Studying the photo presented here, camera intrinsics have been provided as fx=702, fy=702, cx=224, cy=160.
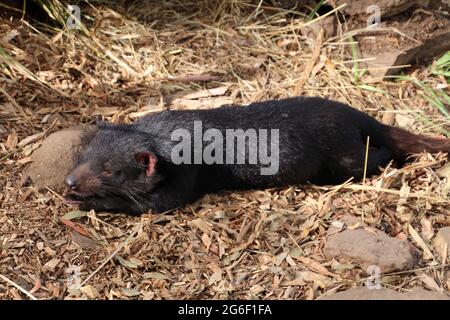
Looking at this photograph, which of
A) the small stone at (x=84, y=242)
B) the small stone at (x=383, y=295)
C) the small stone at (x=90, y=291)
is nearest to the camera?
the small stone at (x=383, y=295)

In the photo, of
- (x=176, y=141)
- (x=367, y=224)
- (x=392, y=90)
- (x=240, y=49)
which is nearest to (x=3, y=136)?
(x=176, y=141)

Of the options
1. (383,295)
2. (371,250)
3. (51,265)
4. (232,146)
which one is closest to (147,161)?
(232,146)

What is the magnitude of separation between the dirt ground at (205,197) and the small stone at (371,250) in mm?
59

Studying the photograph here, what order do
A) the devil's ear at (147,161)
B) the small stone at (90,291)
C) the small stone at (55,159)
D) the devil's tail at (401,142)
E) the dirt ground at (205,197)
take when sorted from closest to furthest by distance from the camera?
the small stone at (90,291) → the dirt ground at (205,197) → the devil's ear at (147,161) → the small stone at (55,159) → the devil's tail at (401,142)

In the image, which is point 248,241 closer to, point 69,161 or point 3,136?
point 69,161

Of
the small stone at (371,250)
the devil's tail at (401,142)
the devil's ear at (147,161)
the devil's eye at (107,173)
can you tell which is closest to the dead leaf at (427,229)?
the small stone at (371,250)

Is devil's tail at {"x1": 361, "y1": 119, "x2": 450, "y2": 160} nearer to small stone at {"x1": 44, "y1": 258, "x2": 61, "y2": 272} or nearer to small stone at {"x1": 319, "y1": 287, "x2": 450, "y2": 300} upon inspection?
small stone at {"x1": 319, "y1": 287, "x2": 450, "y2": 300}

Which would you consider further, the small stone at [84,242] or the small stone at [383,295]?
the small stone at [84,242]

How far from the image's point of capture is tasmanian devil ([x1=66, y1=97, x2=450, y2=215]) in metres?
5.37

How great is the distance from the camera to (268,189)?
5.78 meters

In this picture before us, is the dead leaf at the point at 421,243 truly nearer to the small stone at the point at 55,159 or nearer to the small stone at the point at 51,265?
the small stone at the point at 51,265

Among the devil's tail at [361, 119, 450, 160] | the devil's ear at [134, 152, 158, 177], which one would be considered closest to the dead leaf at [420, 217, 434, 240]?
the devil's tail at [361, 119, 450, 160]

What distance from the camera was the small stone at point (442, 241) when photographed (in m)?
5.05

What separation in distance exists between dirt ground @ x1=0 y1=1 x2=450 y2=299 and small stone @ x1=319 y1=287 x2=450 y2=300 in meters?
0.18
